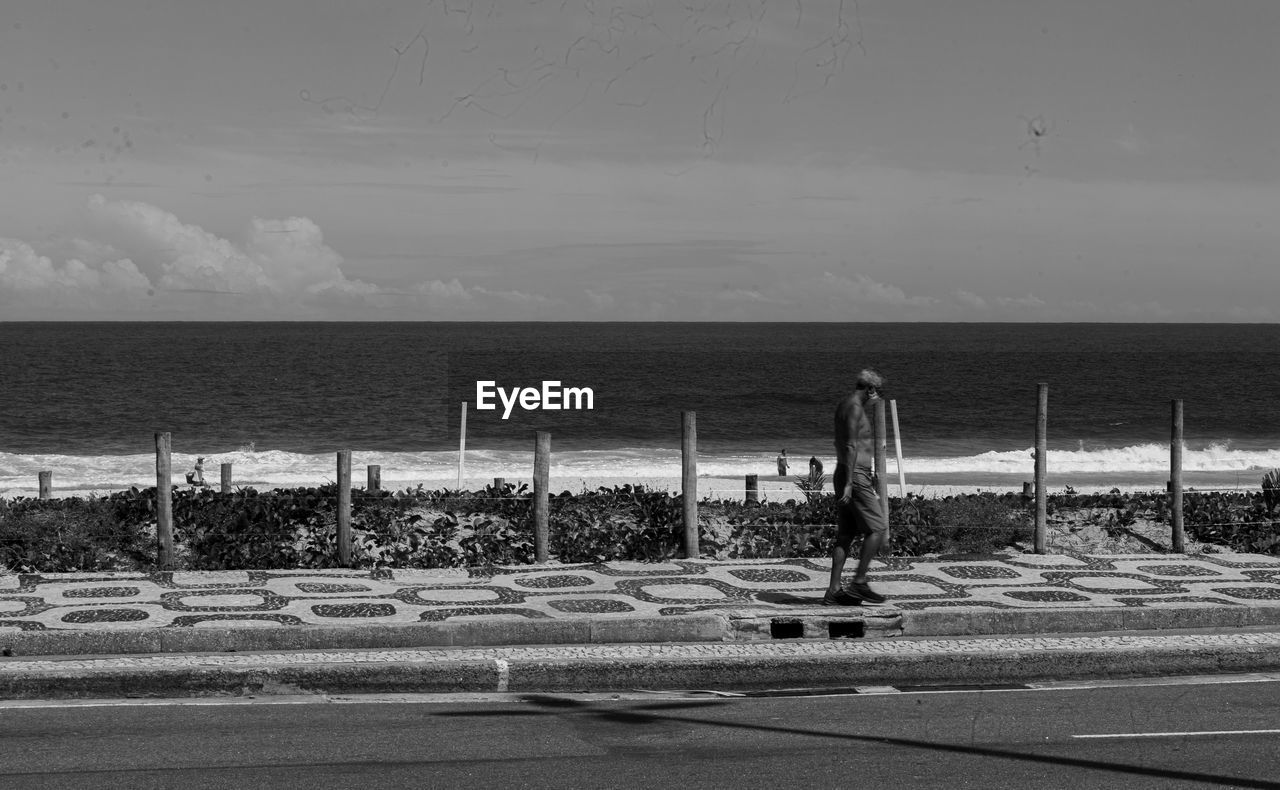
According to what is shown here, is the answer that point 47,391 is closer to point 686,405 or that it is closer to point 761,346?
point 686,405

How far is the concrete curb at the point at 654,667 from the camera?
8.45 meters

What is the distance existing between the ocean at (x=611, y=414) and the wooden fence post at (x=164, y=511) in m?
20.7

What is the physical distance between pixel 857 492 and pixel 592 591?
235cm

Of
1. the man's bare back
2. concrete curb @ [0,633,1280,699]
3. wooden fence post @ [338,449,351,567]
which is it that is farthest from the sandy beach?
concrete curb @ [0,633,1280,699]

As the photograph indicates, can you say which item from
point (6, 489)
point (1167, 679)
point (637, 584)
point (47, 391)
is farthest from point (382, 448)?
point (1167, 679)

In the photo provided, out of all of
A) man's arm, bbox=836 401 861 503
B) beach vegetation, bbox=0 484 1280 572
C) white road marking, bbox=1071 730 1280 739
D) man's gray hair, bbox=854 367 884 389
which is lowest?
white road marking, bbox=1071 730 1280 739

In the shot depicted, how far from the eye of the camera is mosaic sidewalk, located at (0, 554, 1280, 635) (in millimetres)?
10062

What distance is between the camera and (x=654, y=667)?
8938 millimetres

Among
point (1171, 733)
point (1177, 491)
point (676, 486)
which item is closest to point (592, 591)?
point (1171, 733)

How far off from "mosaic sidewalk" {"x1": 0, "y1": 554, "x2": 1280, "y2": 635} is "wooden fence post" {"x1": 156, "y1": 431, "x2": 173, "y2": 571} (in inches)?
12.3

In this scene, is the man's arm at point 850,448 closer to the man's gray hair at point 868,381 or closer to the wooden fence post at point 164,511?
the man's gray hair at point 868,381

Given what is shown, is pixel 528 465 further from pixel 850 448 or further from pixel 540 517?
pixel 850 448

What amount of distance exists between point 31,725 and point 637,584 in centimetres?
522

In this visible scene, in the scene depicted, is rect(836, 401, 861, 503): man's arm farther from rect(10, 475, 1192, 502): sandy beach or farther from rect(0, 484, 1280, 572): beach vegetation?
rect(10, 475, 1192, 502): sandy beach
